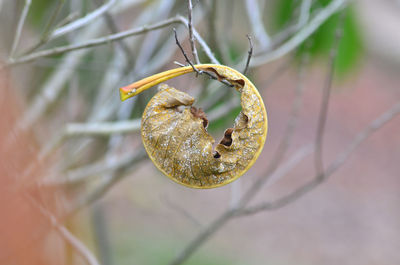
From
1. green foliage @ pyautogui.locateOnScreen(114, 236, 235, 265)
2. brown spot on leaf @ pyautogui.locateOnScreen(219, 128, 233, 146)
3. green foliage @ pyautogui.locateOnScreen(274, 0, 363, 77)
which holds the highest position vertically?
brown spot on leaf @ pyautogui.locateOnScreen(219, 128, 233, 146)

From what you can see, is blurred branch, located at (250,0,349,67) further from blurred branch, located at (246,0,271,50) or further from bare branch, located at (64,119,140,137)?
bare branch, located at (64,119,140,137)

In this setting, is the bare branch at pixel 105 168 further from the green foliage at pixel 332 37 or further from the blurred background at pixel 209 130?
the green foliage at pixel 332 37

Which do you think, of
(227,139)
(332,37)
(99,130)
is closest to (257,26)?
(332,37)

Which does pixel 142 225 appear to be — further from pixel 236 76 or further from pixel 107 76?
pixel 236 76

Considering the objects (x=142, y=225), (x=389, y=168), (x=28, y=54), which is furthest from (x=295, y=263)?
(x=28, y=54)

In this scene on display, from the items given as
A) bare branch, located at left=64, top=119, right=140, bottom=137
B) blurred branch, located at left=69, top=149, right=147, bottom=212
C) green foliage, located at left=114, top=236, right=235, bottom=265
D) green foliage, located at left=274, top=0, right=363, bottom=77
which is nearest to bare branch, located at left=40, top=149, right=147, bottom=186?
blurred branch, located at left=69, top=149, right=147, bottom=212

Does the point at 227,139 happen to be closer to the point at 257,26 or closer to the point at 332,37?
the point at 257,26

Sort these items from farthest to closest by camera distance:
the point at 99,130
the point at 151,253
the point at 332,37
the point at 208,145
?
1. the point at 151,253
2. the point at 332,37
3. the point at 99,130
4. the point at 208,145
